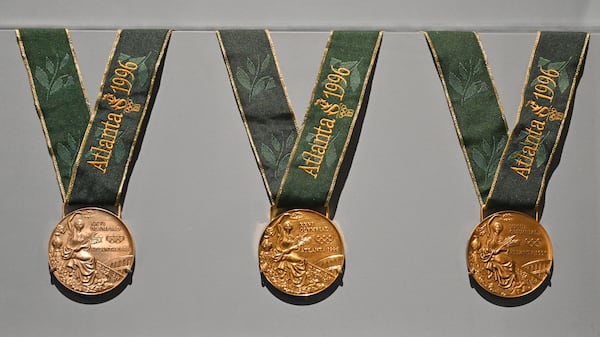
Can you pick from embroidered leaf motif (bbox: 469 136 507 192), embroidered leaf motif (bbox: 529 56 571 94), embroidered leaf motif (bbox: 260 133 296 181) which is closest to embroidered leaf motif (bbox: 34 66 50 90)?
embroidered leaf motif (bbox: 260 133 296 181)

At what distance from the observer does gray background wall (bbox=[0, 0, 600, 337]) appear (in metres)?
3.12

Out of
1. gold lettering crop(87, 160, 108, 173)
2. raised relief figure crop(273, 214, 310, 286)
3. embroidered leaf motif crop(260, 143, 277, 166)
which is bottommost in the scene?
raised relief figure crop(273, 214, 310, 286)

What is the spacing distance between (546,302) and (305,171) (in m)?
1.06

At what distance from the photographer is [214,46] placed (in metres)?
3.21

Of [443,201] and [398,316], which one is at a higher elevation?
[443,201]

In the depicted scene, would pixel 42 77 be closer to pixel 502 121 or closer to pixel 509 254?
pixel 502 121

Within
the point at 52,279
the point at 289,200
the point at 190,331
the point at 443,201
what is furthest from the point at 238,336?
the point at 443,201

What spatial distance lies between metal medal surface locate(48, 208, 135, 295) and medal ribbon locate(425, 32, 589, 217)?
53.7 inches

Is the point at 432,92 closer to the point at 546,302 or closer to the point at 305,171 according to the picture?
the point at 305,171

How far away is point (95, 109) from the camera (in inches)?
124

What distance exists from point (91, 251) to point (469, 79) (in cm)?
159

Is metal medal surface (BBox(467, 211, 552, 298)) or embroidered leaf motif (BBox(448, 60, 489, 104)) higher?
embroidered leaf motif (BBox(448, 60, 489, 104))

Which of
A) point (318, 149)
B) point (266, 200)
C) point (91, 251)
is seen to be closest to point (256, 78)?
point (318, 149)

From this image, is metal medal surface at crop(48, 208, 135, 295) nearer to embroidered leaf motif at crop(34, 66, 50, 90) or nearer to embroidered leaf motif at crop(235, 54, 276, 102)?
embroidered leaf motif at crop(34, 66, 50, 90)
